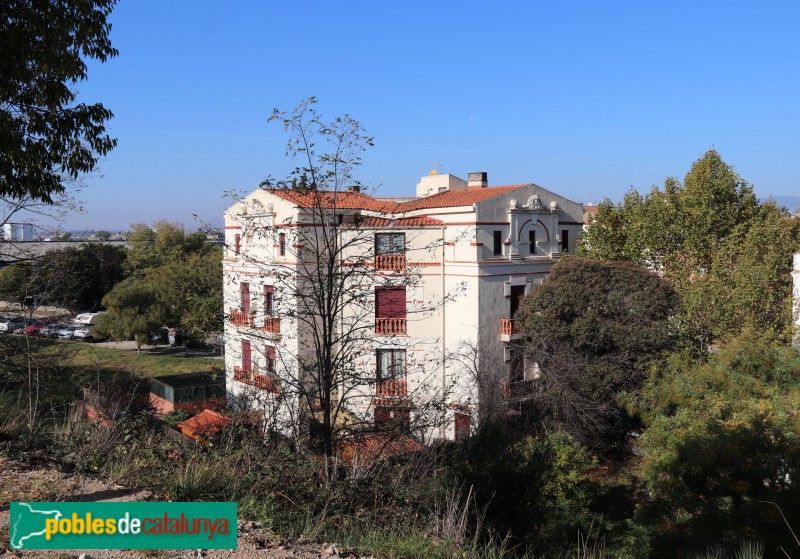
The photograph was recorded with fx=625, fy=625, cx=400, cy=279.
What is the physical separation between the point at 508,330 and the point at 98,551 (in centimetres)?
1855

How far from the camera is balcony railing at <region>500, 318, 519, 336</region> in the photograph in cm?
2256

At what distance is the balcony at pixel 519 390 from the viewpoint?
21778mm

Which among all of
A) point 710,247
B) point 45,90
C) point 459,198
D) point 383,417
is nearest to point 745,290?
point 710,247

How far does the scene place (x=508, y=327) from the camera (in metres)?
22.6

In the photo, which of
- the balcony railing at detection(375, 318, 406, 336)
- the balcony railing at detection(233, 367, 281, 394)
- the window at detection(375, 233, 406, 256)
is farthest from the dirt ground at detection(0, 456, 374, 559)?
the balcony railing at detection(375, 318, 406, 336)

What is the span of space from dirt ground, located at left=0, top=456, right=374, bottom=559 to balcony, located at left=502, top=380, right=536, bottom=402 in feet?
52.7

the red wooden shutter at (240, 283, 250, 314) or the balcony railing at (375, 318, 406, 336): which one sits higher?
the red wooden shutter at (240, 283, 250, 314)

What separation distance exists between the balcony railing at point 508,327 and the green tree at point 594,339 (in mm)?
777

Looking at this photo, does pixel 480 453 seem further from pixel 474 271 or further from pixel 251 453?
pixel 474 271

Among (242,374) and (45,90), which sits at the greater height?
(45,90)

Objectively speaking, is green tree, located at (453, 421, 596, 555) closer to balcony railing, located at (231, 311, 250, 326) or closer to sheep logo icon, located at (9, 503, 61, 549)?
balcony railing, located at (231, 311, 250, 326)

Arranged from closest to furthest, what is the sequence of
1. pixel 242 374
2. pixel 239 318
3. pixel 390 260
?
pixel 242 374 → pixel 239 318 → pixel 390 260

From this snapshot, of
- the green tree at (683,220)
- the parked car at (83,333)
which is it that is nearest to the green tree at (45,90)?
the green tree at (683,220)

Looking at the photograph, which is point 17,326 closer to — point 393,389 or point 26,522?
point 393,389
